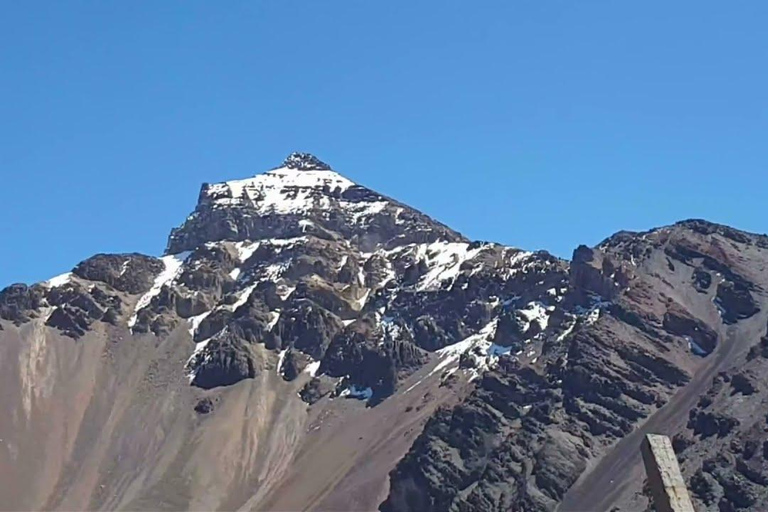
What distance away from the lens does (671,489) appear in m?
11.4

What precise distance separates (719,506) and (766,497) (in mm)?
8242

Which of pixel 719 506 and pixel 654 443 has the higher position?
pixel 719 506

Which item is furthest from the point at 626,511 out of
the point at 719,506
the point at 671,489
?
the point at 671,489

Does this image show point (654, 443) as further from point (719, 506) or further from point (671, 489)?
point (719, 506)

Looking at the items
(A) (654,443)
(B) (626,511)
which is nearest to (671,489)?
(A) (654,443)

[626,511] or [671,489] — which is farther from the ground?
[626,511]

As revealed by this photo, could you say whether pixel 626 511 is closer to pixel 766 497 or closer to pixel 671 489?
pixel 766 497

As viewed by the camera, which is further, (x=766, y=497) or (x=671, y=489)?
(x=766, y=497)

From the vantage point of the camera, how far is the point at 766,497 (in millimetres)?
197750

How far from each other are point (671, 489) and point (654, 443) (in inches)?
19.0

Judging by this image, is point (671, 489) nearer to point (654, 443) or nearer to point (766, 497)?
point (654, 443)

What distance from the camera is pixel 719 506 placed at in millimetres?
198500

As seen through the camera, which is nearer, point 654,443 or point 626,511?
point 654,443

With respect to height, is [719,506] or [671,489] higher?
[719,506]
